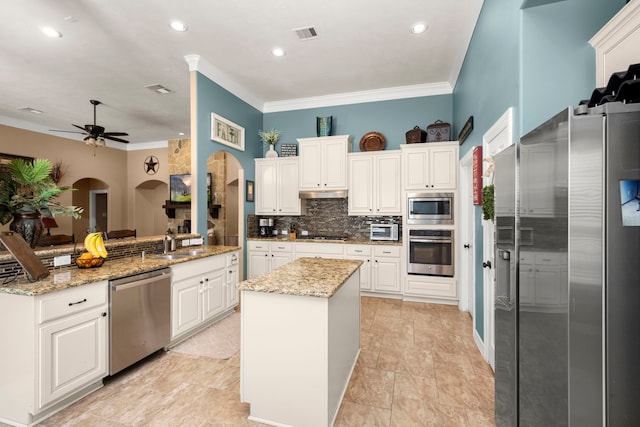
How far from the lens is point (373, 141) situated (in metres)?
4.77

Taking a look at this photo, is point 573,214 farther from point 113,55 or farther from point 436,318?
point 113,55

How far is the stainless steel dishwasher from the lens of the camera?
224 cm

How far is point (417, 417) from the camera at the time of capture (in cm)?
189

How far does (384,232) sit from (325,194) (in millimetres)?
1185

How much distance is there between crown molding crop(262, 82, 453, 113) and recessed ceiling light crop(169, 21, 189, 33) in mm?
2316

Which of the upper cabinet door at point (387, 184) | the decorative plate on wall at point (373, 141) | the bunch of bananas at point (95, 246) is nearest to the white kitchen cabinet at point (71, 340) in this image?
the bunch of bananas at point (95, 246)

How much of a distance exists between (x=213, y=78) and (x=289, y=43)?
1.28m

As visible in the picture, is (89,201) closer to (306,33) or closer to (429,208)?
(306,33)

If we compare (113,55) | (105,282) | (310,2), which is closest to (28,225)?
(105,282)

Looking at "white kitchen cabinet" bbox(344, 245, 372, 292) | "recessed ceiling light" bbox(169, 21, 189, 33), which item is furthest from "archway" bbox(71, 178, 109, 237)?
"white kitchen cabinet" bbox(344, 245, 372, 292)

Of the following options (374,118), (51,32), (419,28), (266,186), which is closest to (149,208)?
(266,186)

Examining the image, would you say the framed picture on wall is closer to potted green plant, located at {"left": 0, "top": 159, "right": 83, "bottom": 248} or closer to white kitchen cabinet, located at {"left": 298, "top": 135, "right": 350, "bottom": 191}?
white kitchen cabinet, located at {"left": 298, "top": 135, "right": 350, "bottom": 191}

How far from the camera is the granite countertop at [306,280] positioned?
168cm

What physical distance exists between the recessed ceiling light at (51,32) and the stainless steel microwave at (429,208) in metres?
4.74
